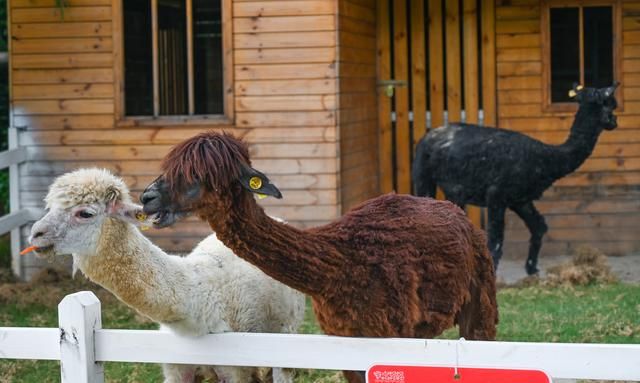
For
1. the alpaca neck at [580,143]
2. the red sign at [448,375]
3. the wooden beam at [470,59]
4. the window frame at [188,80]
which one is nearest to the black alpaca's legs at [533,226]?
the alpaca neck at [580,143]

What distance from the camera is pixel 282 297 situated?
18.4 ft

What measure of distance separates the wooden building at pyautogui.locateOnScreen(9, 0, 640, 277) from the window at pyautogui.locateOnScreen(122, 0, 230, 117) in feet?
0.05

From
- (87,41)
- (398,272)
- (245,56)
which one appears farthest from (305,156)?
(398,272)

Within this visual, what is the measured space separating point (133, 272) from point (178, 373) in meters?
0.71

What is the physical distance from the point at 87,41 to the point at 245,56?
1624 mm

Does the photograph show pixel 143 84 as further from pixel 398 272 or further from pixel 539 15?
pixel 398 272

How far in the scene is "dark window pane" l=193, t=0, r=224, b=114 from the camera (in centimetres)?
1046

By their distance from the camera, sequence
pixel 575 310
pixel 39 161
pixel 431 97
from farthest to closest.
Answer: pixel 431 97 < pixel 39 161 < pixel 575 310

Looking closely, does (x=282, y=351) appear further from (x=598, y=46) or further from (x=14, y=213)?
(x=598, y=46)

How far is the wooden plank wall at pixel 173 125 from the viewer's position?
33.6 ft

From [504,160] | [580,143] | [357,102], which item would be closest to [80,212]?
[504,160]

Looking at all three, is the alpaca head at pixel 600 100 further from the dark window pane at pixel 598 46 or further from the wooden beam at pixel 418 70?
the wooden beam at pixel 418 70

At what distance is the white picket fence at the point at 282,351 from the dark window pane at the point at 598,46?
327 inches

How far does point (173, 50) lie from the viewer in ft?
34.6
